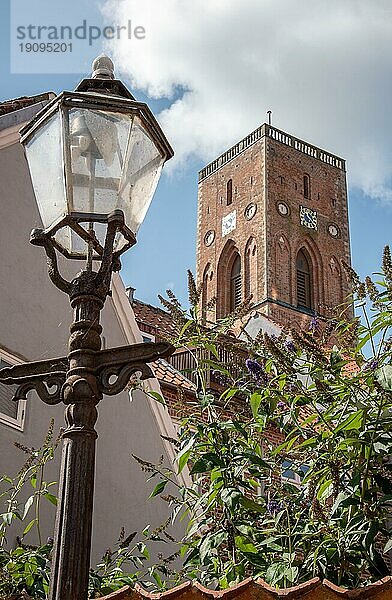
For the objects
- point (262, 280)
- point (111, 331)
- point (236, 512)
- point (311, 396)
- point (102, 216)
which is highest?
point (262, 280)

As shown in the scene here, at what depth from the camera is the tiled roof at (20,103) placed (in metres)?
8.45

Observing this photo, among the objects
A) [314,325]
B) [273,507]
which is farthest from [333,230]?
[273,507]

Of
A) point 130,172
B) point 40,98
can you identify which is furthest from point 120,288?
point 130,172

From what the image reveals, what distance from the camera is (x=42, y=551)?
4285mm

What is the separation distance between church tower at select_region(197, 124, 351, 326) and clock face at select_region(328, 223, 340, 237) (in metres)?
0.05

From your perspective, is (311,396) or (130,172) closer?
(130,172)

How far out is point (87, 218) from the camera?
2740 mm

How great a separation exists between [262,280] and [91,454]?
138ft

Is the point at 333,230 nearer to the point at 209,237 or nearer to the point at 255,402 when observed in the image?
the point at 209,237

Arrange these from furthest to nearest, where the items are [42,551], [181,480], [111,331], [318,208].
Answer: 1. [318,208]
2. [111,331]
3. [181,480]
4. [42,551]

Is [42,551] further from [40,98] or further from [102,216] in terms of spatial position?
[40,98]

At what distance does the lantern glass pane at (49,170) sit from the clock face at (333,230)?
47057 millimetres

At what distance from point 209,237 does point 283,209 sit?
4837 millimetres

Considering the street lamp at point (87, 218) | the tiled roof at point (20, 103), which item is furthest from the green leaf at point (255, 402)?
the tiled roof at point (20, 103)
